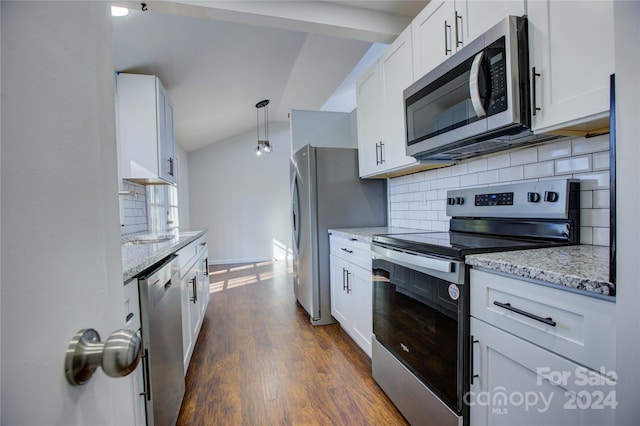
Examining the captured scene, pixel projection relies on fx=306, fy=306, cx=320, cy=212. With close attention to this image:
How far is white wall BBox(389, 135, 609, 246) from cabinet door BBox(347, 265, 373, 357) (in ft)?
2.08

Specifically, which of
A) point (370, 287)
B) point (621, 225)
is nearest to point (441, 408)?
point (370, 287)

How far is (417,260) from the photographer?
1.37 m

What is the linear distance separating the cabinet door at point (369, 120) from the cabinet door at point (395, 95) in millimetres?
89

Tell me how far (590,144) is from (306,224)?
2.13 meters

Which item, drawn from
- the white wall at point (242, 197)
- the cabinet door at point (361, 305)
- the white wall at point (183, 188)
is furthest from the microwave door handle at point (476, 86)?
the white wall at point (242, 197)

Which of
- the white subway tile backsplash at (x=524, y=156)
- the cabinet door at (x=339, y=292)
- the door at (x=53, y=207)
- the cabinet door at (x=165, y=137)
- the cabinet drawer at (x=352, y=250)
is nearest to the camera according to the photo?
the door at (x=53, y=207)

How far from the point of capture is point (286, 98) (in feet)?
16.3

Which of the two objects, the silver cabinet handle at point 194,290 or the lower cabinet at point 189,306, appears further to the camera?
the silver cabinet handle at point 194,290

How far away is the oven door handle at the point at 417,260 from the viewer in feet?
3.90

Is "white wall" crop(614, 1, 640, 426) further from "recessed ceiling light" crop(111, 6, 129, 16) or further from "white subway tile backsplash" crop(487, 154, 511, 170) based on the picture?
"recessed ceiling light" crop(111, 6, 129, 16)

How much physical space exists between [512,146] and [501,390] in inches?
44.6

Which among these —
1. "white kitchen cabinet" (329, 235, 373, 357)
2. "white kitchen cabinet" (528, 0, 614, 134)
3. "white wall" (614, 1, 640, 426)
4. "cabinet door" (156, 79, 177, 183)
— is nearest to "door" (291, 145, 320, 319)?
"white kitchen cabinet" (329, 235, 373, 357)

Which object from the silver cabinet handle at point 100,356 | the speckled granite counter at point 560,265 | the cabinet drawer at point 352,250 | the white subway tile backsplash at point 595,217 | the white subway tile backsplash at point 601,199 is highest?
the white subway tile backsplash at point 601,199

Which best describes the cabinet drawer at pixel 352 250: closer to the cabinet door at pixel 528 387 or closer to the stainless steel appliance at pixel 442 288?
the stainless steel appliance at pixel 442 288
